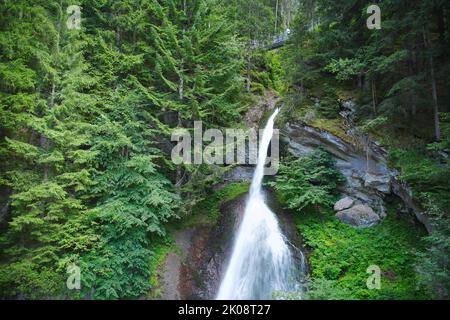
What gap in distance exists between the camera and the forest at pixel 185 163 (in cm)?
923

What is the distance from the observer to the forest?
30.3 ft

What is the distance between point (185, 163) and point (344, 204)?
6490mm

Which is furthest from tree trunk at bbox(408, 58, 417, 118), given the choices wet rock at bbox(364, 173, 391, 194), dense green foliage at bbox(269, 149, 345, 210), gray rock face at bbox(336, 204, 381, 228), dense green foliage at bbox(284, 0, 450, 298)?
gray rock face at bbox(336, 204, 381, 228)

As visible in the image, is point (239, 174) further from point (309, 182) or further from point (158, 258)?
point (158, 258)

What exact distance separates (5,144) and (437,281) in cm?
1322

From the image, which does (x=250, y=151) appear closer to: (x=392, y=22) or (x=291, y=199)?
(x=291, y=199)

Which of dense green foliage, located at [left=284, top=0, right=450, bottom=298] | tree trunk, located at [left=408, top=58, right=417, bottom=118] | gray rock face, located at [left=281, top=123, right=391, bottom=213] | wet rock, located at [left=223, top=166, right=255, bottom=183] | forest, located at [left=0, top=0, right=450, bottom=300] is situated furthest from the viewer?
wet rock, located at [left=223, top=166, right=255, bottom=183]

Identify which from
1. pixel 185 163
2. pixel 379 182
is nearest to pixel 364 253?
pixel 379 182

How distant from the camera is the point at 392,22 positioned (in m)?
10.3

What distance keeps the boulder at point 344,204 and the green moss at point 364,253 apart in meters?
0.37

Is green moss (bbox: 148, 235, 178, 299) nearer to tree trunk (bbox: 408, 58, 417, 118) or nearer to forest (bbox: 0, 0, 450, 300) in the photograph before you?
forest (bbox: 0, 0, 450, 300)

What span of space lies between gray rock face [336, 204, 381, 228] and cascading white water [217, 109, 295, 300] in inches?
103

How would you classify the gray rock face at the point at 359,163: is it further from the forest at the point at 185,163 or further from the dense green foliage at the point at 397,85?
the dense green foliage at the point at 397,85

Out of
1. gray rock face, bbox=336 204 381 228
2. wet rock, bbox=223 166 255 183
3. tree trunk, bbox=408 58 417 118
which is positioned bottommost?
gray rock face, bbox=336 204 381 228
